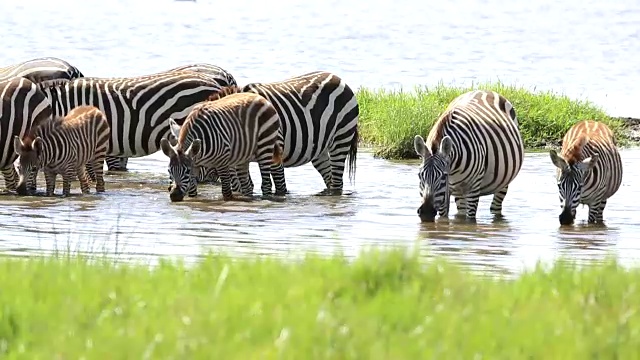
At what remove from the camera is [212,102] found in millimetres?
15719

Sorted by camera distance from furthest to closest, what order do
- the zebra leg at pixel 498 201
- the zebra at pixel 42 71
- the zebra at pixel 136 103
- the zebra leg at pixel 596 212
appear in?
the zebra at pixel 42 71
the zebra at pixel 136 103
the zebra leg at pixel 498 201
the zebra leg at pixel 596 212

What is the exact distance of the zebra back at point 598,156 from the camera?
1347 cm

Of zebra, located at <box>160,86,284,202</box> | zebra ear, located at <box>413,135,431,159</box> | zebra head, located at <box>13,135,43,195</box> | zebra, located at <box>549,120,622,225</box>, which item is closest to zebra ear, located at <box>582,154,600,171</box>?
zebra, located at <box>549,120,622,225</box>

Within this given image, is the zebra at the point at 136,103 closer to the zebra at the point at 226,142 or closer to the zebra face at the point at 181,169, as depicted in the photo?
the zebra at the point at 226,142

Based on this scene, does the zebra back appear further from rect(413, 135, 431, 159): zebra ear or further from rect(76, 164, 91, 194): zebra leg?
rect(76, 164, 91, 194): zebra leg

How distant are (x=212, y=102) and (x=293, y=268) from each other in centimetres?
834

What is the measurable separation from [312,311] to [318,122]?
34.4 feet

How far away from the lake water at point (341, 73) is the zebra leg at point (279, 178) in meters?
0.24

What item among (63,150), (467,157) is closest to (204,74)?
(63,150)

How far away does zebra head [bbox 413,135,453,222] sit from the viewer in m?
12.8

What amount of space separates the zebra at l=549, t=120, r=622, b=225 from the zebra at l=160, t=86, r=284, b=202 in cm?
358

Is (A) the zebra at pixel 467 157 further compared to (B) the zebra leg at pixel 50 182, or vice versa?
(B) the zebra leg at pixel 50 182

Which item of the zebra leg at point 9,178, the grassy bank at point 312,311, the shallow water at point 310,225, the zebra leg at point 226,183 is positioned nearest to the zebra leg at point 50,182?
the shallow water at point 310,225

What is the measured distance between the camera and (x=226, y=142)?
1530 cm
